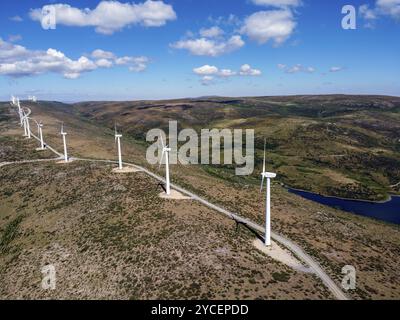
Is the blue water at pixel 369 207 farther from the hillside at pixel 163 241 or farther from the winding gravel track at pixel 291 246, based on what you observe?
the winding gravel track at pixel 291 246

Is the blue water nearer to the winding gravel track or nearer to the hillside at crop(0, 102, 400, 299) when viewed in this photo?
the hillside at crop(0, 102, 400, 299)

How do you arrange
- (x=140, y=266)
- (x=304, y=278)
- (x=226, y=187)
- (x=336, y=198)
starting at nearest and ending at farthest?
(x=304, y=278) → (x=140, y=266) → (x=226, y=187) → (x=336, y=198)

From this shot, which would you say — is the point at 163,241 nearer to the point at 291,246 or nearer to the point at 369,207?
the point at 291,246

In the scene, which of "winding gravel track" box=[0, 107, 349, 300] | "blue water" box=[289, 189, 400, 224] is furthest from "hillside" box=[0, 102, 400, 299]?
"blue water" box=[289, 189, 400, 224]

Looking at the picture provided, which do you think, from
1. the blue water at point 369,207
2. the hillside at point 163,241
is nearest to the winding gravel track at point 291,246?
the hillside at point 163,241

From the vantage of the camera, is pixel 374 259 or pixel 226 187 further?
pixel 226 187

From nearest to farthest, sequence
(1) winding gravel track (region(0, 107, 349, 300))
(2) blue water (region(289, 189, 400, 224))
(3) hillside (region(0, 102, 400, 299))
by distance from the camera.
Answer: (1) winding gravel track (region(0, 107, 349, 300))
(3) hillside (region(0, 102, 400, 299))
(2) blue water (region(289, 189, 400, 224))
